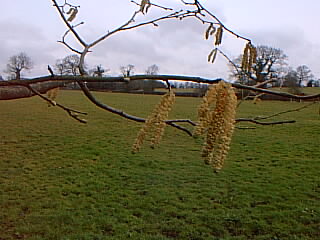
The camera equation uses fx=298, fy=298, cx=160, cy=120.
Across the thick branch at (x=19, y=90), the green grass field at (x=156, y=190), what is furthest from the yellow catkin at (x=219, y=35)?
the thick branch at (x=19, y=90)

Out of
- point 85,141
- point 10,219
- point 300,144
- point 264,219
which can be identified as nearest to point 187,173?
point 264,219

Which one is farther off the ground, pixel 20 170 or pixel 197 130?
pixel 197 130

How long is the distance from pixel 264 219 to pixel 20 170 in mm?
5013

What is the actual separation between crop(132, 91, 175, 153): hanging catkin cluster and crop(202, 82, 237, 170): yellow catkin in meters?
0.19

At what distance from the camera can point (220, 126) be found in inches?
33.0

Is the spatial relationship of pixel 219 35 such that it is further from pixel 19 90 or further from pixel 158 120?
pixel 19 90

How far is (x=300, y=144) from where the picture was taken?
9.73m

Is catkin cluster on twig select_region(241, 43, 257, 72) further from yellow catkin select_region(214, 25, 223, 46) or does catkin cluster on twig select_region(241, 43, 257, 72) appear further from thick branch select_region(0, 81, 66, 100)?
thick branch select_region(0, 81, 66, 100)

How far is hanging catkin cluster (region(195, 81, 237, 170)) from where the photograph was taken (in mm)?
833

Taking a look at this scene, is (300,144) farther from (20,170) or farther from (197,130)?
(197,130)

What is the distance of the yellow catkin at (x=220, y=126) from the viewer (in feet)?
2.73

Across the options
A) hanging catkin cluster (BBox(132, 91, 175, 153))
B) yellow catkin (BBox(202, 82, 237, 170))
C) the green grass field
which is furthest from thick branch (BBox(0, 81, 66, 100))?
the green grass field

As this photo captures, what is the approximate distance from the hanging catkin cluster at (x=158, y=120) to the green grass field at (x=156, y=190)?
3.01 feet

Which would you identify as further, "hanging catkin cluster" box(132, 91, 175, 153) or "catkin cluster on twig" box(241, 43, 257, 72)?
"catkin cluster on twig" box(241, 43, 257, 72)
